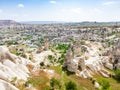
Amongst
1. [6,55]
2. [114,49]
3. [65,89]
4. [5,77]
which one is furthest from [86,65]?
[5,77]

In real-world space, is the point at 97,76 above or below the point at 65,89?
below

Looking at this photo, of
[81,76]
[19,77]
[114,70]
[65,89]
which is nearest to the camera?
[19,77]

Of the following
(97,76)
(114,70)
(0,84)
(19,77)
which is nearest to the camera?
(0,84)

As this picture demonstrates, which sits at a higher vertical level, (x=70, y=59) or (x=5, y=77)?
(x=5, y=77)

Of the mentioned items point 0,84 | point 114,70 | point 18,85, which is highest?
point 0,84

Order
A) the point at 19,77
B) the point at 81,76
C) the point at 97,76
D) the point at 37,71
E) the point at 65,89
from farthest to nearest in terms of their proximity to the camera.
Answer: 1. the point at 97,76
2. the point at 81,76
3. the point at 37,71
4. the point at 65,89
5. the point at 19,77

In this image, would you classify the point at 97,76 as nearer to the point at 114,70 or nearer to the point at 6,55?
the point at 114,70

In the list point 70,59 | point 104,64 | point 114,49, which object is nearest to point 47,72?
point 70,59

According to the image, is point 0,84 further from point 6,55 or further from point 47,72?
point 47,72

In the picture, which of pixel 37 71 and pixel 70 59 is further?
pixel 70 59

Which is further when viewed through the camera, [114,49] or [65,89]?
[114,49]
